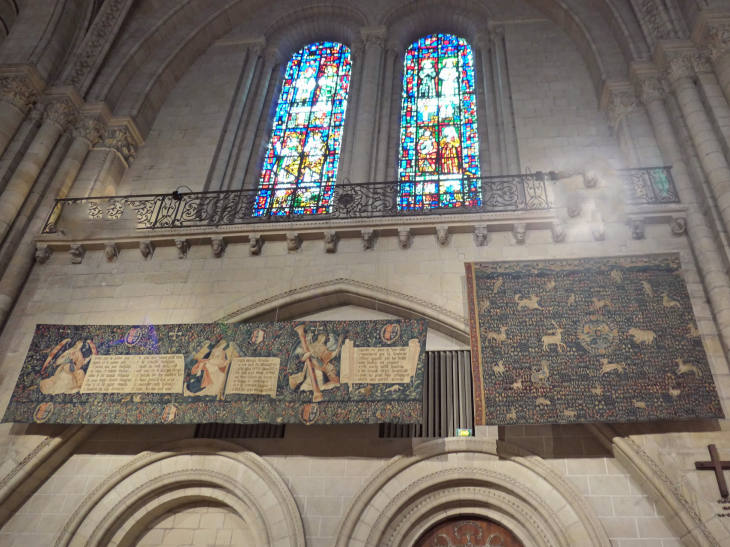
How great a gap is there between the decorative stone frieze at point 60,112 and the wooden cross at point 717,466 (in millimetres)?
10696

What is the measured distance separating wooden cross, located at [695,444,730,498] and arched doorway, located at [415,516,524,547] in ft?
6.73

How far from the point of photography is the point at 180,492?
7.25 m

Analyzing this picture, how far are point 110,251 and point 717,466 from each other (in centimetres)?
808

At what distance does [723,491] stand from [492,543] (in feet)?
7.81

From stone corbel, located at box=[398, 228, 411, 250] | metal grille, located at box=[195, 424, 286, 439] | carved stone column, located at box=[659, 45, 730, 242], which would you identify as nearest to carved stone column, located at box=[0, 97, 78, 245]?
metal grille, located at box=[195, 424, 286, 439]

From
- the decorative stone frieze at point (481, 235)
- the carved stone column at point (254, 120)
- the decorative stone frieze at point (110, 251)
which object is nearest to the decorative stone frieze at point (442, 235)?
the decorative stone frieze at point (481, 235)

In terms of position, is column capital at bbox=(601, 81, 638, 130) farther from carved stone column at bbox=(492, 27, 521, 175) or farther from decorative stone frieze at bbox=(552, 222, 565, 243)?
decorative stone frieze at bbox=(552, 222, 565, 243)

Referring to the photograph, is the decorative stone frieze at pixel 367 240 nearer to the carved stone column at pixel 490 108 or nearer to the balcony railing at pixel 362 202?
the balcony railing at pixel 362 202

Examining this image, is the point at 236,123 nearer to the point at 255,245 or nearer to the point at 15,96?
the point at 15,96

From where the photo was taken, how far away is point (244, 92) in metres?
12.1

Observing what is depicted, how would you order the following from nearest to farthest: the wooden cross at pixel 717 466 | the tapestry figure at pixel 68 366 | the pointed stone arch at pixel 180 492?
the wooden cross at pixel 717 466 < the pointed stone arch at pixel 180 492 < the tapestry figure at pixel 68 366

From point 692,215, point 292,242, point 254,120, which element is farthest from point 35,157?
point 692,215

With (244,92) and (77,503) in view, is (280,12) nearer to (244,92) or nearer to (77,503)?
(244,92)

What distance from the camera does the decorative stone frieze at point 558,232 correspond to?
794 centimetres
